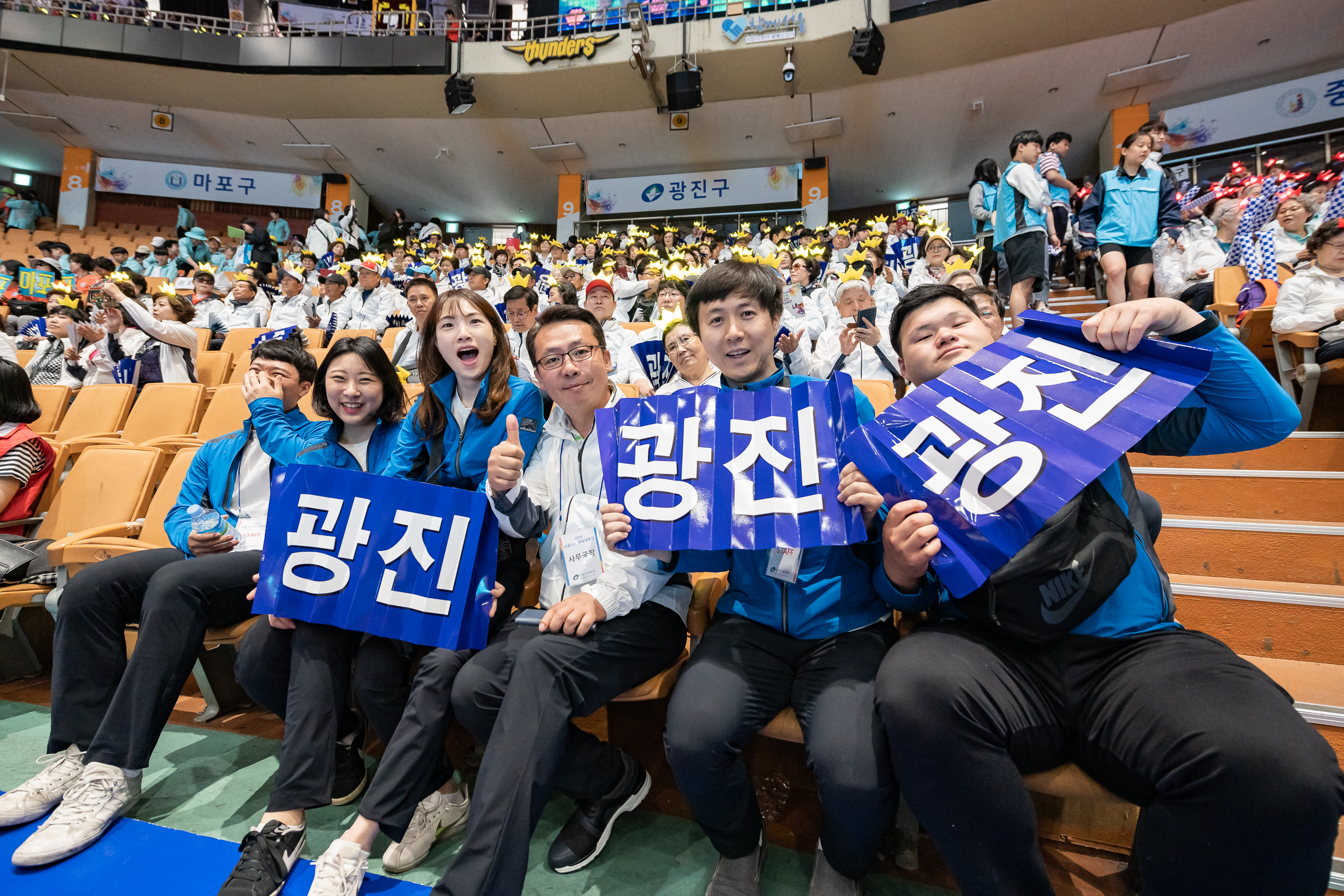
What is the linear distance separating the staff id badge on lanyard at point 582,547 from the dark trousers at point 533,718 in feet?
0.43

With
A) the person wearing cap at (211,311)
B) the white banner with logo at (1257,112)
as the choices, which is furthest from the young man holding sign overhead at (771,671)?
the white banner with logo at (1257,112)

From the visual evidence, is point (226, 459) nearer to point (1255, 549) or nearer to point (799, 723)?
point (799, 723)

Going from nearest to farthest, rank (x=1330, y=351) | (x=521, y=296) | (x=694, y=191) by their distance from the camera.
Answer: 1. (x=1330, y=351)
2. (x=521, y=296)
3. (x=694, y=191)

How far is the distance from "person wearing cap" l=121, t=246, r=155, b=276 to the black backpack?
14.4m

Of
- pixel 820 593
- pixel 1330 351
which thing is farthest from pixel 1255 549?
pixel 820 593

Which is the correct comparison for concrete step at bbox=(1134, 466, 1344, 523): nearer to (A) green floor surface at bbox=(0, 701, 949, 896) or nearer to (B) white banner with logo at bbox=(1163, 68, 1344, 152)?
(A) green floor surface at bbox=(0, 701, 949, 896)

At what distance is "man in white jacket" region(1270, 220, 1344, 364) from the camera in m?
2.40

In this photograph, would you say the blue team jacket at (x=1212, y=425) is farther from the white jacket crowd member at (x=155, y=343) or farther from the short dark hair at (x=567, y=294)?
the white jacket crowd member at (x=155, y=343)

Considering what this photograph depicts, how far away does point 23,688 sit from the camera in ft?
7.18

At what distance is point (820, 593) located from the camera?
1.25 m

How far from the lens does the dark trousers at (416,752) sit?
1228 millimetres

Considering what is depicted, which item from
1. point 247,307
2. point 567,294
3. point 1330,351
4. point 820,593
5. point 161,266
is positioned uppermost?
point 161,266

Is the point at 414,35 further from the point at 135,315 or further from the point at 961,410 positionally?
the point at 961,410

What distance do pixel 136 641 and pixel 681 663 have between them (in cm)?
160
